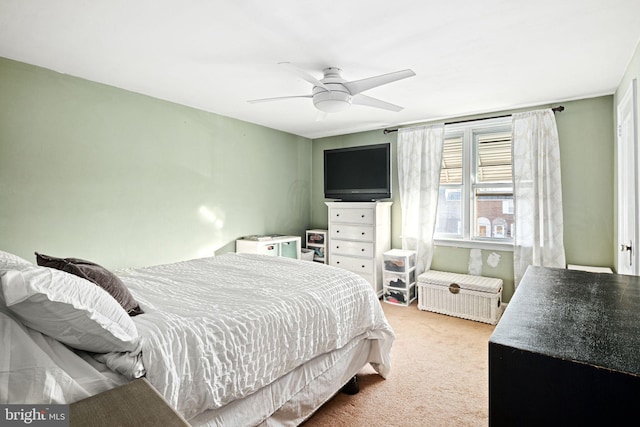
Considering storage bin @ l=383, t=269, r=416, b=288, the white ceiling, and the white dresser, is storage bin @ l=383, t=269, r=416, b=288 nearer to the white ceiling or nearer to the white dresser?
the white dresser

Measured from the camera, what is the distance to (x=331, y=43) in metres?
2.29

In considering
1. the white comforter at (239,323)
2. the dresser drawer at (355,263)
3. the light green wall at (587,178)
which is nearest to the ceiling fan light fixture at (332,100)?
the white comforter at (239,323)

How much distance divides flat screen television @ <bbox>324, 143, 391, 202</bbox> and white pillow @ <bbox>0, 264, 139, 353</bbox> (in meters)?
3.81

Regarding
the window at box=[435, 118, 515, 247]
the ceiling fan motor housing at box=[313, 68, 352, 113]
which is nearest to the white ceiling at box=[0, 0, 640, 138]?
the ceiling fan motor housing at box=[313, 68, 352, 113]

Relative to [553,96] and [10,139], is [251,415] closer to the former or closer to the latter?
[10,139]

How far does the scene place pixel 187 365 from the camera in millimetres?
1330

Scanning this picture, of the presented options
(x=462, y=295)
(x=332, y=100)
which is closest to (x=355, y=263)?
(x=462, y=295)

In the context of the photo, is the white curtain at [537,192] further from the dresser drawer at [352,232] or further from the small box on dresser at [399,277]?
the dresser drawer at [352,232]

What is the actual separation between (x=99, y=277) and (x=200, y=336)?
58cm

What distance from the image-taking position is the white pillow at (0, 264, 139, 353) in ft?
3.26

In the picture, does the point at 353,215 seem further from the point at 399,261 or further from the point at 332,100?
the point at 332,100

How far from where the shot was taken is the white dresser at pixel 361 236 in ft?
14.6

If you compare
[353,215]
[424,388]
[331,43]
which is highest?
[331,43]

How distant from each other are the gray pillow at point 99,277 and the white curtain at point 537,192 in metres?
3.84
